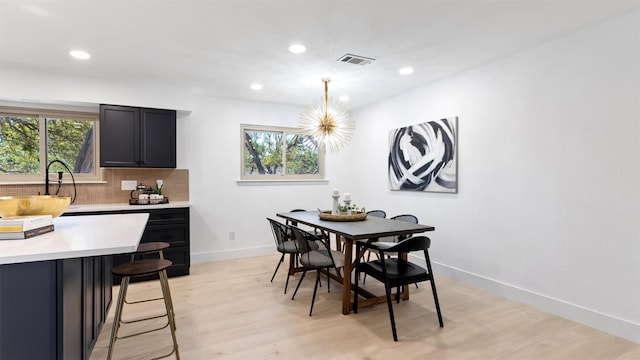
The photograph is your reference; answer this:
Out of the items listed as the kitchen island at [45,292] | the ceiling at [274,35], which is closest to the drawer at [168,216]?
the ceiling at [274,35]

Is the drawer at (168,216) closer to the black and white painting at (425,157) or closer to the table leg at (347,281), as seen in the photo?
the table leg at (347,281)

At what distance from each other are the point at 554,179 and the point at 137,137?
472cm

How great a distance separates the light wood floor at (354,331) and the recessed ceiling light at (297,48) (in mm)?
2504

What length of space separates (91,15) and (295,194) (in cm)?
367

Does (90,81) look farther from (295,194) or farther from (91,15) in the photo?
(295,194)

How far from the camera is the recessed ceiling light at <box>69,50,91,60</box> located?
316 cm

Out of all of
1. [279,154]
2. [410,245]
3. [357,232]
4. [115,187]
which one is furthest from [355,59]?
[115,187]

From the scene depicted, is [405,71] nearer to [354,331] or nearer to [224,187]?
[354,331]

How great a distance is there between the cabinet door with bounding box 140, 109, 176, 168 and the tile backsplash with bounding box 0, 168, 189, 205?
34cm

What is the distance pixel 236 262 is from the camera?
187 inches

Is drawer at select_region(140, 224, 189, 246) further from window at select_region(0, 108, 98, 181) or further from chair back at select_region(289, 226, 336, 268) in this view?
chair back at select_region(289, 226, 336, 268)

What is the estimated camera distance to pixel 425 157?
4293mm

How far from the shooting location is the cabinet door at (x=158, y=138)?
13.9 feet

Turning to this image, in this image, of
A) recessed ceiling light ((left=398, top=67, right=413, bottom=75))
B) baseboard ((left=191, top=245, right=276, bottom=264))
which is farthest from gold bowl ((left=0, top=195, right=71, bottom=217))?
recessed ceiling light ((left=398, top=67, right=413, bottom=75))
